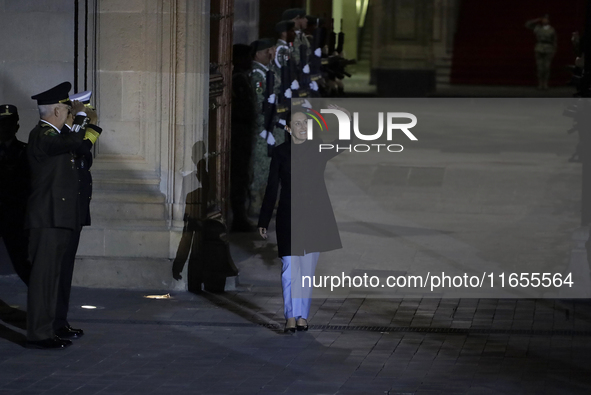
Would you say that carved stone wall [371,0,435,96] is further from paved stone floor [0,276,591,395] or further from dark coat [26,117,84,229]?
dark coat [26,117,84,229]

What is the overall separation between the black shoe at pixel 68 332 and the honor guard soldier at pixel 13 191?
155 cm

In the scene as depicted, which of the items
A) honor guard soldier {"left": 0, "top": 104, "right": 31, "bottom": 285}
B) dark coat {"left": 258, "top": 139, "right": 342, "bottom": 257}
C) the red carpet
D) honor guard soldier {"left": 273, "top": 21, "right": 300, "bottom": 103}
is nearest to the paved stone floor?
honor guard soldier {"left": 0, "top": 104, "right": 31, "bottom": 285}

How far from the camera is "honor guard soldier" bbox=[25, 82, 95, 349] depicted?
27.0 ft

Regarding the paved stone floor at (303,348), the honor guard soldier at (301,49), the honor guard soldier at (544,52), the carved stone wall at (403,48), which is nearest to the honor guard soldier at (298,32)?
the honor guard soldier at (301,49)

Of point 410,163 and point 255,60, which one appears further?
point 410,163

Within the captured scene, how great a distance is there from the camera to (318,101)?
16812 mm

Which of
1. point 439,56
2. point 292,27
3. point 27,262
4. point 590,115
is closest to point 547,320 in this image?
point 590,115

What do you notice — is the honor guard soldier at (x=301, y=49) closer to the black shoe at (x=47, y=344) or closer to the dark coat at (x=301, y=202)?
the dark coat at (x=301, y=202)

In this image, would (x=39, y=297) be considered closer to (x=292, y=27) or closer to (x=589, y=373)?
(x=589, y=373)

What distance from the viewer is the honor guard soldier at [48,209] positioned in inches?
324

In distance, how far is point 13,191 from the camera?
10164 mm

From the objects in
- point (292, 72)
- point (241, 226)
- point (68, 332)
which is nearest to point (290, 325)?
point (68, 332)

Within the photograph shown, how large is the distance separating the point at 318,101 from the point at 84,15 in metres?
6.86

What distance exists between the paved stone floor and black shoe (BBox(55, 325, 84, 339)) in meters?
0.09
